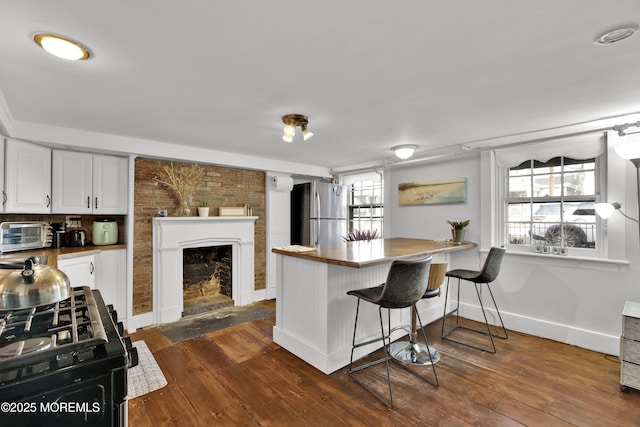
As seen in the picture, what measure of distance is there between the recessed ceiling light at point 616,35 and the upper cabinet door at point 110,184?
13.9 ft

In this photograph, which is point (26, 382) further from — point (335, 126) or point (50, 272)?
point (335, 126)

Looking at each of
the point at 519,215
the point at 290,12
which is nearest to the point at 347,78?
the point at 290,12

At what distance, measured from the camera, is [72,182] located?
127 inches

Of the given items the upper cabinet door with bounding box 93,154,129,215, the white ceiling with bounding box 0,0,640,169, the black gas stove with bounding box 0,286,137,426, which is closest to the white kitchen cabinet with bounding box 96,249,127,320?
the upper cabinet door with bounding box 93,154,129,215

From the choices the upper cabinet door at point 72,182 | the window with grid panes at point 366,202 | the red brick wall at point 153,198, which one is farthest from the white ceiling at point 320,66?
the window with grid panes at point 366,202

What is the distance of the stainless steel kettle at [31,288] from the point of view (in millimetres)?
898

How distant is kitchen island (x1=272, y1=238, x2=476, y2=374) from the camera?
2531 millimetres

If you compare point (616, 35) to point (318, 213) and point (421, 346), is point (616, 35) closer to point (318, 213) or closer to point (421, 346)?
point (421, 346)

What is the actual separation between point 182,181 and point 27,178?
144cm

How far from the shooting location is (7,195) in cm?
268

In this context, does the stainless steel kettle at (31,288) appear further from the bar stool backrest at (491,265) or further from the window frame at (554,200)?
the window frame at (554,200)

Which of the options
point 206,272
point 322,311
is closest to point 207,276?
point 206,272

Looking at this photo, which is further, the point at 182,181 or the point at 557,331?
the point at 182,181

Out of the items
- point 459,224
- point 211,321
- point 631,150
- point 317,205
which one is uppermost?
point 631,150
